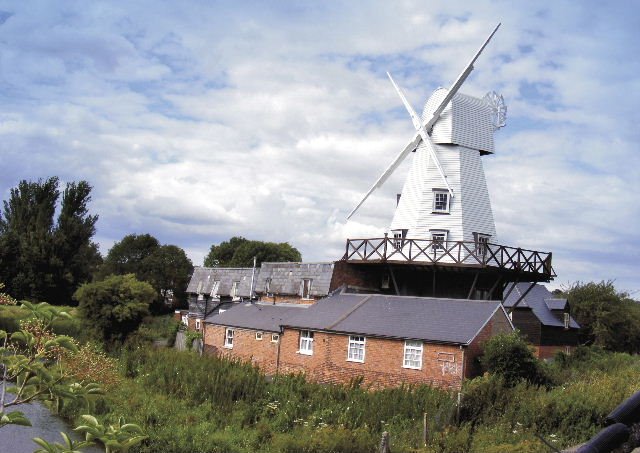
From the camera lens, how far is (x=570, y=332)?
39219 mm

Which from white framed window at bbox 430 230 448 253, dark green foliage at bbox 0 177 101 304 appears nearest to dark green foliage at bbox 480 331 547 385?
white framed window at bbox 430 230 448 253

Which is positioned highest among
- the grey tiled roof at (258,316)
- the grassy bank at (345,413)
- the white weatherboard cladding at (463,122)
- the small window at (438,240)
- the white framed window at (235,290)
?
the white weatherboard cladding at (463,122)

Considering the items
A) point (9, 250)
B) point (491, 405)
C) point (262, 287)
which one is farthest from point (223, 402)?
point (9, 250)

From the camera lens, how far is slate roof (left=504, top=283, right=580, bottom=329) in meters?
36.8

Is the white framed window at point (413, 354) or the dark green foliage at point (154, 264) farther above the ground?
the dark green foliage at point (154, 264)

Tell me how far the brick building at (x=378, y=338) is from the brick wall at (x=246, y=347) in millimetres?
47

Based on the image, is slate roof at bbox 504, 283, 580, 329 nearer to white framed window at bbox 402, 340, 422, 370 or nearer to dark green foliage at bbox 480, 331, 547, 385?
white framed window at bbox 402, 340, 422, 370

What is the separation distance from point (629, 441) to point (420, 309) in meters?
24.1

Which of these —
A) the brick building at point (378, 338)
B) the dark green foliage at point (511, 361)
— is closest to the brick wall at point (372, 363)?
the brick building at point (378, 338)

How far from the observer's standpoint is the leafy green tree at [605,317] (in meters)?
41.5

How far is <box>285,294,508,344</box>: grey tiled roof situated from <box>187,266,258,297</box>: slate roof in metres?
12.6

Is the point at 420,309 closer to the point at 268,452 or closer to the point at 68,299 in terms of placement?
the point at 268,452

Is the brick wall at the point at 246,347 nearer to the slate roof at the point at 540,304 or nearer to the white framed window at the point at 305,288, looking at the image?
the white framed window at the point at 305,288

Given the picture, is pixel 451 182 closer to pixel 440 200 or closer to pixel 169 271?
pixel 440 200
